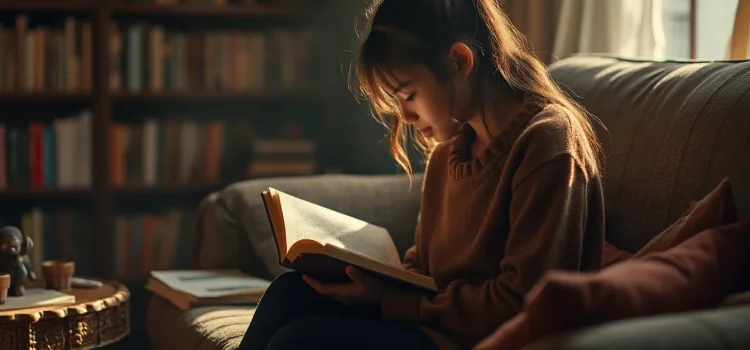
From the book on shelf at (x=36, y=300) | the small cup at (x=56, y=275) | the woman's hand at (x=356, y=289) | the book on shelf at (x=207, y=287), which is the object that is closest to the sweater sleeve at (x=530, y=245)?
the woman's hand at (x=356, y=289)

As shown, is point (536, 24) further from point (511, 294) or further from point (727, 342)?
point (727, 342)

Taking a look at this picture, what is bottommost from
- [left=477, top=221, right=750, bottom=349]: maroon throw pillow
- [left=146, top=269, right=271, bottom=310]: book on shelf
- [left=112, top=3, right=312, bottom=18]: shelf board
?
[left=146, top=269, right=271, bottom=310]: book on shelf

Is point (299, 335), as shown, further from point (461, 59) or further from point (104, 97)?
point (104, 97)

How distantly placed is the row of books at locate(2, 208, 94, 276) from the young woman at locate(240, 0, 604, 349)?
1773mm

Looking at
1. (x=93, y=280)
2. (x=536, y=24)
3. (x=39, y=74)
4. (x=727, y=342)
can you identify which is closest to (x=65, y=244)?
(x=39, y=74)

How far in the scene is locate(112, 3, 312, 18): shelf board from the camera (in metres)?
3.02

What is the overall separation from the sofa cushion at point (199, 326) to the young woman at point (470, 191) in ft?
0.75

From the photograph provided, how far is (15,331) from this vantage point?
1.62m

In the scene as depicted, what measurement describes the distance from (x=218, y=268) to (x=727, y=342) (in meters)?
1.41

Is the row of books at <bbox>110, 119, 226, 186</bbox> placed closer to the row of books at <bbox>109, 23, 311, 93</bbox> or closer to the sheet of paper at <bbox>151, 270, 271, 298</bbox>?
the row of books at <bbox>109, 23, 311, 93</bbox>

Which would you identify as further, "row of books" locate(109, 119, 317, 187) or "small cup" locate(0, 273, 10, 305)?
"row of books" locate(109, 119, 317, 187)

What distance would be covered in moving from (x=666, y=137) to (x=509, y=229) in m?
0.37

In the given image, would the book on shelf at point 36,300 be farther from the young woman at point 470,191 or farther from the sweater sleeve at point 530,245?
the sweater sleeve at point 530,245

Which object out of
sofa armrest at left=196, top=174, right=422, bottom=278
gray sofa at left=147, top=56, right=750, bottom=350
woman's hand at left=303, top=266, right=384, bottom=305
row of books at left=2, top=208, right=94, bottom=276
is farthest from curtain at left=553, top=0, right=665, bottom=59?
row of books at left=2, top=208, right=94, bottom=276
